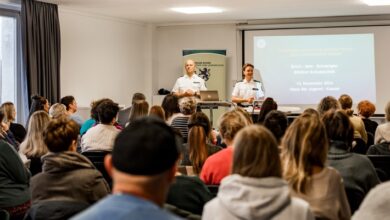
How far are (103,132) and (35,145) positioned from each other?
1.84 feet

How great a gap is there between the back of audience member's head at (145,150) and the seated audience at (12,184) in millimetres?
2551

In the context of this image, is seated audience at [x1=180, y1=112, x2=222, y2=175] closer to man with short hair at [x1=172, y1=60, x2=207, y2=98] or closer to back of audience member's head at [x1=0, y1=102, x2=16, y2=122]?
back of audience member's head at [x1=0, y1=102, x2=16, y2=122]

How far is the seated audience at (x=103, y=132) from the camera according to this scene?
4543 mm

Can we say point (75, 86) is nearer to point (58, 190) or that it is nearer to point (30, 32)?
point (30, 32)

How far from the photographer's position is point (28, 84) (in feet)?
26.4

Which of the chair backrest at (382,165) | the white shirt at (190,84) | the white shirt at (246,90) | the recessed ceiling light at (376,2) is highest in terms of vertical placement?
the recessed ceiling light at (376,2)

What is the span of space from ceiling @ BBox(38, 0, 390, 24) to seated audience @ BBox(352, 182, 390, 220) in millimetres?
6655

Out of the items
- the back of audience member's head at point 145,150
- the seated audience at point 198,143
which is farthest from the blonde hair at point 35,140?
the back of audience member's head at point 145,150

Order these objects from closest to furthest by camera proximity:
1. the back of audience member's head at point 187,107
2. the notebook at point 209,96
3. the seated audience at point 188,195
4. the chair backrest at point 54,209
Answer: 1. the seated audience at point 188,195
2. the chair backrest at point 54,209
3. the back of audience member's head at point 187,107
4. the notebook at point 209,96

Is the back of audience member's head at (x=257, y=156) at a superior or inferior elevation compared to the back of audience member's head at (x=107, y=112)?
inferior

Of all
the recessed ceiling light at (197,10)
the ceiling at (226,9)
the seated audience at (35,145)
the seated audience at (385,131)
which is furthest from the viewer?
the recessed ceiling light at (197,10)

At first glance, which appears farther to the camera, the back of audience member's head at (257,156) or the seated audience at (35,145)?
the seated audience at (35,145)

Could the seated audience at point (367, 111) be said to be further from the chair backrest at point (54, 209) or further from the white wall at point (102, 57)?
the white wall at point (102, 57)

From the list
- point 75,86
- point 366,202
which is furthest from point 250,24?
point 366,202
